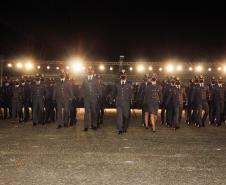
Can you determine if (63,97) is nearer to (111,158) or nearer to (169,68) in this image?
(111,158)

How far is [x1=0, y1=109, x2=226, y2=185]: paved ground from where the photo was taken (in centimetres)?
760

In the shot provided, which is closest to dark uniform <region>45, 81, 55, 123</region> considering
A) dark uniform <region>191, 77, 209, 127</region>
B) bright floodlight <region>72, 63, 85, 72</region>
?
dark uniform <region>191, 77, 209, 127</region>

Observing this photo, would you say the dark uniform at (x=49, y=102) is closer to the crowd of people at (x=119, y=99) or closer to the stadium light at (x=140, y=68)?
the crowd of people at (x=119, y=99)

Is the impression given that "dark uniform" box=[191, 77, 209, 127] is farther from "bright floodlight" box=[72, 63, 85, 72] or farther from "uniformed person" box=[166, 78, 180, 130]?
"bright floodlight" box=[72, 63, 85, 72]

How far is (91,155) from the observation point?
9953 millimetres

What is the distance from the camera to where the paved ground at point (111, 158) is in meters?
7.60

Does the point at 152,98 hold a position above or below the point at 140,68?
below

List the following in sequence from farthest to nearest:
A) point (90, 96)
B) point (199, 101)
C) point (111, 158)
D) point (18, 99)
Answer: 1. point (18, 99)
2. point (199, 101)
3. point (90, 96)
4. point (111, 158)

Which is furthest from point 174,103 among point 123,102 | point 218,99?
point 123,102

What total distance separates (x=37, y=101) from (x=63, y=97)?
Result: 159 centimetres

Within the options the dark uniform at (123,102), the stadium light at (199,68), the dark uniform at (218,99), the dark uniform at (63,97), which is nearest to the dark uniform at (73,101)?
the dark uniform at (63,97)

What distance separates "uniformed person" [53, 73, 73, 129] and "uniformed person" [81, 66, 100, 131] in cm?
98

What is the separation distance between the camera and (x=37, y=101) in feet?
57.1

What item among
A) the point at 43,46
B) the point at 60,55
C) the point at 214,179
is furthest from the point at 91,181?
the point at 43,46
